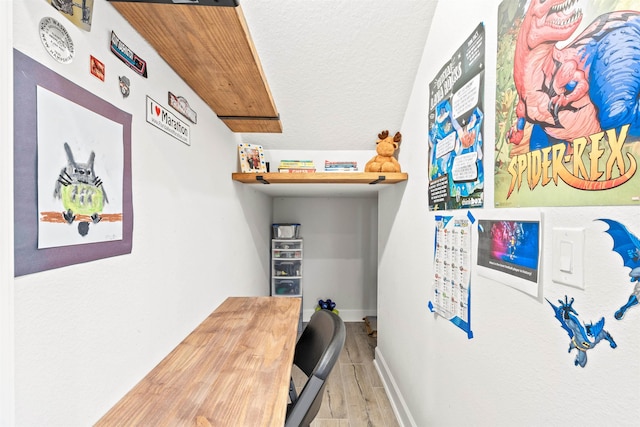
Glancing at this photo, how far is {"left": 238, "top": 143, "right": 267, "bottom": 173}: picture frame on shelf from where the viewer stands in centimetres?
183

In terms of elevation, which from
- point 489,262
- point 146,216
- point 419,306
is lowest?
point 419,306

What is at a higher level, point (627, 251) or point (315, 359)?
point (627, 251)

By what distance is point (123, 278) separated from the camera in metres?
0.73

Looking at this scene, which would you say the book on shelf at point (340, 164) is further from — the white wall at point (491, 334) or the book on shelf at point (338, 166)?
the white wall at point (491, 334)

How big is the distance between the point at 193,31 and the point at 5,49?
0.51 meters

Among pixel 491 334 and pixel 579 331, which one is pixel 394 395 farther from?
pixel 579 331

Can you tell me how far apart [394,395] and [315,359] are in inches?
43.4

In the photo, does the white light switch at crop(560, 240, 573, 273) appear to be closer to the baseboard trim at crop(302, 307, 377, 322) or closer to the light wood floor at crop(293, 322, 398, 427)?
the light wood floor at crop(293, 322, 398, 427)

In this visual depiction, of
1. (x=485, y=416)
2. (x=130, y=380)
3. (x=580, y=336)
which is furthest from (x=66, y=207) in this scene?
(x=485, y=416)

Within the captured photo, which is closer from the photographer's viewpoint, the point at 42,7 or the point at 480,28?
the point at 42,7

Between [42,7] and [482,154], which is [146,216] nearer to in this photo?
[42,7]

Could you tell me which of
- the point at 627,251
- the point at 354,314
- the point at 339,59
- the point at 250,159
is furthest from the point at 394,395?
the point at 339,59

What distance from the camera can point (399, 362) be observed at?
1.77m

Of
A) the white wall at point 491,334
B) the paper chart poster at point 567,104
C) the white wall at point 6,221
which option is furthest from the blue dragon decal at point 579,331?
the white wall at point 6,221
